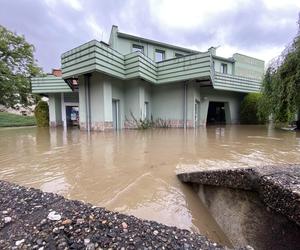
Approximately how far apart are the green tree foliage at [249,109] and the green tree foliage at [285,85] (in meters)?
5.00

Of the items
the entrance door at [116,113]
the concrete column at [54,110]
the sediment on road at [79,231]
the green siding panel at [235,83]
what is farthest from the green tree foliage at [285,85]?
the concrete column at [54,110]

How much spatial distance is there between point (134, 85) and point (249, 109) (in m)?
9.32

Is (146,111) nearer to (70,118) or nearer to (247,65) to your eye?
(70,118)

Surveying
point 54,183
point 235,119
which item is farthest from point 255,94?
point 54,183

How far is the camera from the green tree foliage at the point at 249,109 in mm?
13812

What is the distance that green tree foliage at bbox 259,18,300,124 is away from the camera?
7523mm

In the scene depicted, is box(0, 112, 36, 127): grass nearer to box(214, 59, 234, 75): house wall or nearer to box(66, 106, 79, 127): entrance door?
box(66, 106, 79, 127): entrance door

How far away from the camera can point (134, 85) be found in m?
9.88

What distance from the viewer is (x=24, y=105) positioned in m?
18.3

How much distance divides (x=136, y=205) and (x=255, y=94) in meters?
14.7

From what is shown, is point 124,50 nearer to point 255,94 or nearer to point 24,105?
point 255,94

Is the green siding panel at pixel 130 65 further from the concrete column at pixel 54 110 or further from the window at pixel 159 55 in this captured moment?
the concrete column at pixel 54 110

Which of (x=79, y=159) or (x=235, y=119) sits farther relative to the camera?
(x=235, y=119)

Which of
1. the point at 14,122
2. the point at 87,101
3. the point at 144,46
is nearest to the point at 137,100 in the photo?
the point at 87,101
